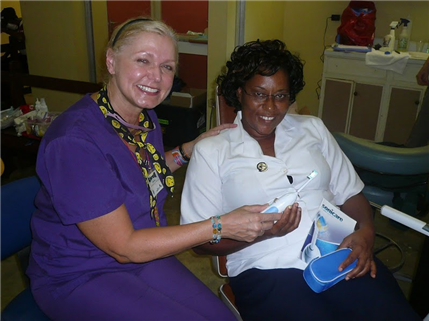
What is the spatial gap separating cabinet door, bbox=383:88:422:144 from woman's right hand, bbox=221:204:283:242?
118 inches

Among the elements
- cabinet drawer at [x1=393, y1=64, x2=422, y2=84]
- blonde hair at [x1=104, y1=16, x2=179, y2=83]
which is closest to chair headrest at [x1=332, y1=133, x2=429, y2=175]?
blonde hair at [x1=104, y1=16, x2=179, y2=83]

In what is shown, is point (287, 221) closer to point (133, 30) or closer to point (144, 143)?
point (144, 143)

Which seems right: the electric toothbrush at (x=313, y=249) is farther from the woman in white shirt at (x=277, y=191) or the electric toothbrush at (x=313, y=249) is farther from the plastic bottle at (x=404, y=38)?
the plastic bottle at (x=404, y=38)

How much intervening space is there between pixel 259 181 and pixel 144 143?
1.40 feet

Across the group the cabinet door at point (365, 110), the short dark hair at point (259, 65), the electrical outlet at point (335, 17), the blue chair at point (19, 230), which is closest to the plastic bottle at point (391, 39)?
the cabinet door at point (365, 110)

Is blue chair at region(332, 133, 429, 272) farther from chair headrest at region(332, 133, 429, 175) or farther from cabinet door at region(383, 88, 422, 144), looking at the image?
cabinet door at region(383, 88, 422, 144)

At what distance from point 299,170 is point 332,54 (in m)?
2.67

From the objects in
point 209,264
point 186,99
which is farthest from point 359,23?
point 209,264

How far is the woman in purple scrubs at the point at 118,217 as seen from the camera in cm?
115

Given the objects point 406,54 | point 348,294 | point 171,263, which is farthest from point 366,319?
point 406,54

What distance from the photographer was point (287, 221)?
126cm

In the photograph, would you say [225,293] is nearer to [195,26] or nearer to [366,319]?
[366,319]

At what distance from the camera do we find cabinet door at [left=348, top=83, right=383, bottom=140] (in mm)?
3864

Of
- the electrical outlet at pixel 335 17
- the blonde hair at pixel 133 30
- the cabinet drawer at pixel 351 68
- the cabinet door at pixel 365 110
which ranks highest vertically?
the blonde hair at pixel 133 30
